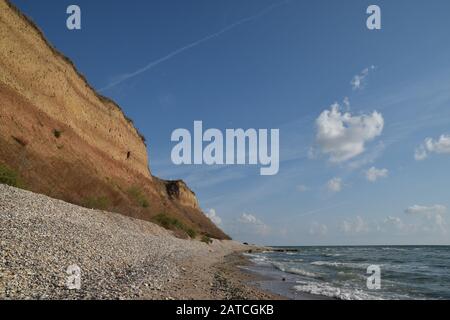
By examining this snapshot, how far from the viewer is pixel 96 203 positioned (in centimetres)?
3425

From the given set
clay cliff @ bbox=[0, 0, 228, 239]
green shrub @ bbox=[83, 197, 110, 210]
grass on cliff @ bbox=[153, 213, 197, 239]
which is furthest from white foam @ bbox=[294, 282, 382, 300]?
grass on cliff @ bbox=[153, 213, 197, 239]

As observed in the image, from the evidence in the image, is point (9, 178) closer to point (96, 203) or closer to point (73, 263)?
point (96, 203)

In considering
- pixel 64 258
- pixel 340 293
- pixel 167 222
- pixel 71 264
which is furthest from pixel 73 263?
pixel 167 222

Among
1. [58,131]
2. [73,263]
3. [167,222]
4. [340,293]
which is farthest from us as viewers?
[167,222]

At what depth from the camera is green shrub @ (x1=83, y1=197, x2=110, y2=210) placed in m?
33.1

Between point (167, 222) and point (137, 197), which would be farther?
point (167, 222)

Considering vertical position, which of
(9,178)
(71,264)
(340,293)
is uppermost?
(9,178)

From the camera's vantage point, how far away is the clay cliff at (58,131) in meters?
33.8

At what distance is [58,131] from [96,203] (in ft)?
44.6

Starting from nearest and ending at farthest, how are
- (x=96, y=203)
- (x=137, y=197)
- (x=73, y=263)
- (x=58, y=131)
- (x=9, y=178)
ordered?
(x=73, y=263), (x=9, y=178), (x=96, y=203), (x=58, y=131), (x=137, y=197)

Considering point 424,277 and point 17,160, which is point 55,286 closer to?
point 17,160

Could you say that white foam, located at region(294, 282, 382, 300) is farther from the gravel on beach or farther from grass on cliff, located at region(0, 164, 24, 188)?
grass on cliff, located at region(0, 164, 24, 188)

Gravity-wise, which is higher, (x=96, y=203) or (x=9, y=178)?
(x=9, y=178)
